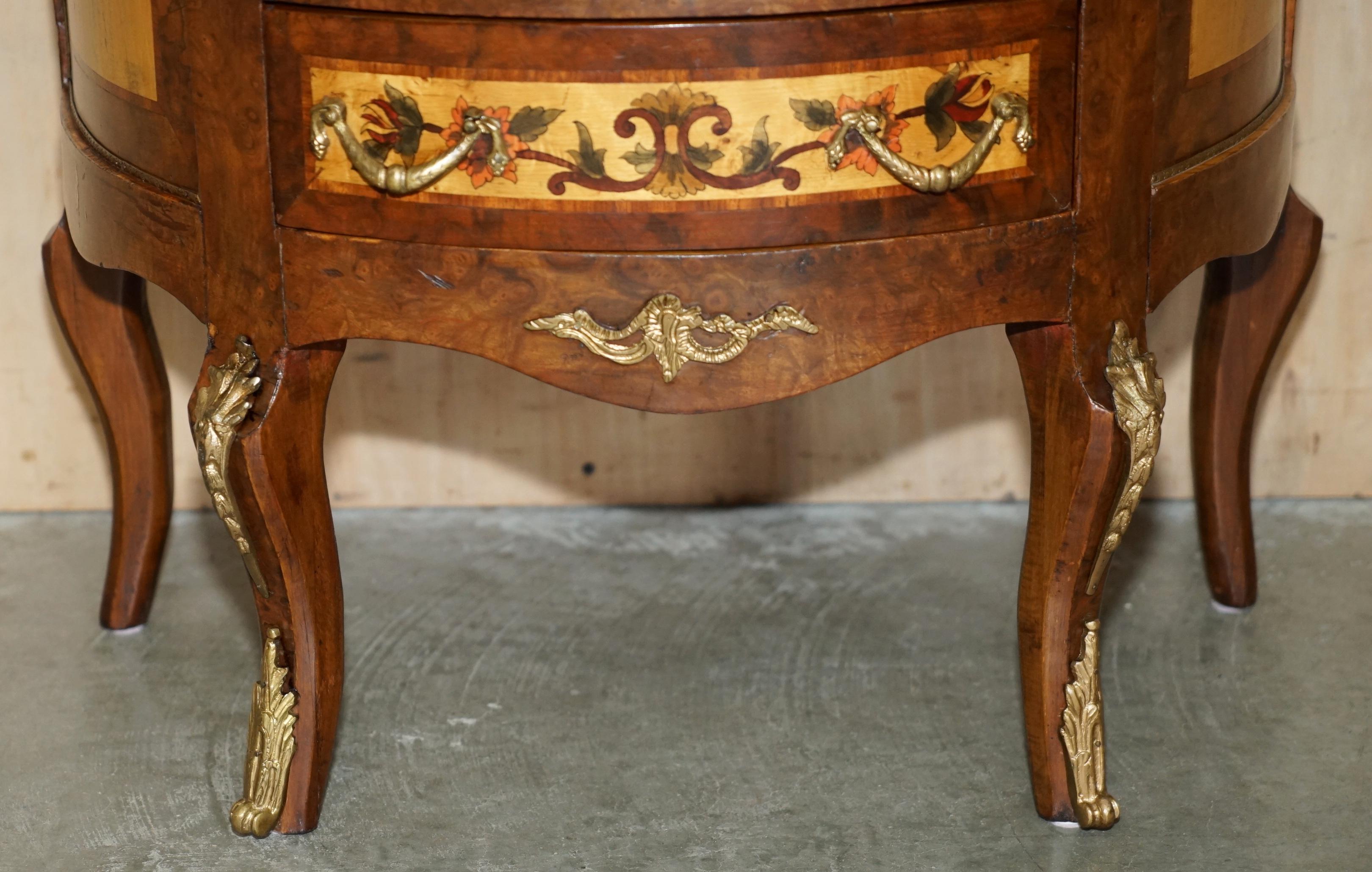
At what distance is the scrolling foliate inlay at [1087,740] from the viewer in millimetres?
1361

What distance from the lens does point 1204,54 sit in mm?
1232

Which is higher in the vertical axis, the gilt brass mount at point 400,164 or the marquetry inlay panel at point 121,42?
the marquetry inlay panel at point 121,42

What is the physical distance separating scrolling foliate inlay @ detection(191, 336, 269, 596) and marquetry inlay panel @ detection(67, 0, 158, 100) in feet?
0.65

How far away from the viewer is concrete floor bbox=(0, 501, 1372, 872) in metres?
1.39

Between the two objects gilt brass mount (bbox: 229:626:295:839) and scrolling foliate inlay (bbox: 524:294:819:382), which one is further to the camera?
gilt brass mount (bbox: 229:626:295:839)

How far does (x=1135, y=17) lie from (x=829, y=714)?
711mm

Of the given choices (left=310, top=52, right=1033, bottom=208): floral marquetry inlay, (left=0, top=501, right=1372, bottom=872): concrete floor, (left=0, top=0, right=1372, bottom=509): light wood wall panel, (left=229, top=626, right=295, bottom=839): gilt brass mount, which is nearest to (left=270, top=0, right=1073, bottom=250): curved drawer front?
(left=310, top=52, right=1033, bottom=208): floral marquetry inlay

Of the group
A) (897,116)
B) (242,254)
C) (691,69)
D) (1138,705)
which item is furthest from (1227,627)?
(242,254)

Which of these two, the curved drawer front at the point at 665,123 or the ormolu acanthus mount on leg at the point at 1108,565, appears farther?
the ormolu acanthus mount on leg at the point at 1108,565

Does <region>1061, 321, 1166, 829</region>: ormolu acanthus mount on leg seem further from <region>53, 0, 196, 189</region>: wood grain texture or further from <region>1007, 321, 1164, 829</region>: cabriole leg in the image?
<region>53, 0, 196, 189</region>: wood grain texture

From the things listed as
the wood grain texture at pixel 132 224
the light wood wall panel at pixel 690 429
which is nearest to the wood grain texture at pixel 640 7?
the wood grain texture at pixel 132 224

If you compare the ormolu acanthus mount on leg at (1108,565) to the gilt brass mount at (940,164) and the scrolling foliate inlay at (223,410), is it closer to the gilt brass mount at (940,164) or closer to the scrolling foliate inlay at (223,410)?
the gilt brass mount at (940,164)

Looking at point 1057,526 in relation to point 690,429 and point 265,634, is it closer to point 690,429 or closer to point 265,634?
point 265,634

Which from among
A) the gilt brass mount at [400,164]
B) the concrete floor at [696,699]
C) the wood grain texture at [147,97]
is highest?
the wood grain texture at [147,97]
